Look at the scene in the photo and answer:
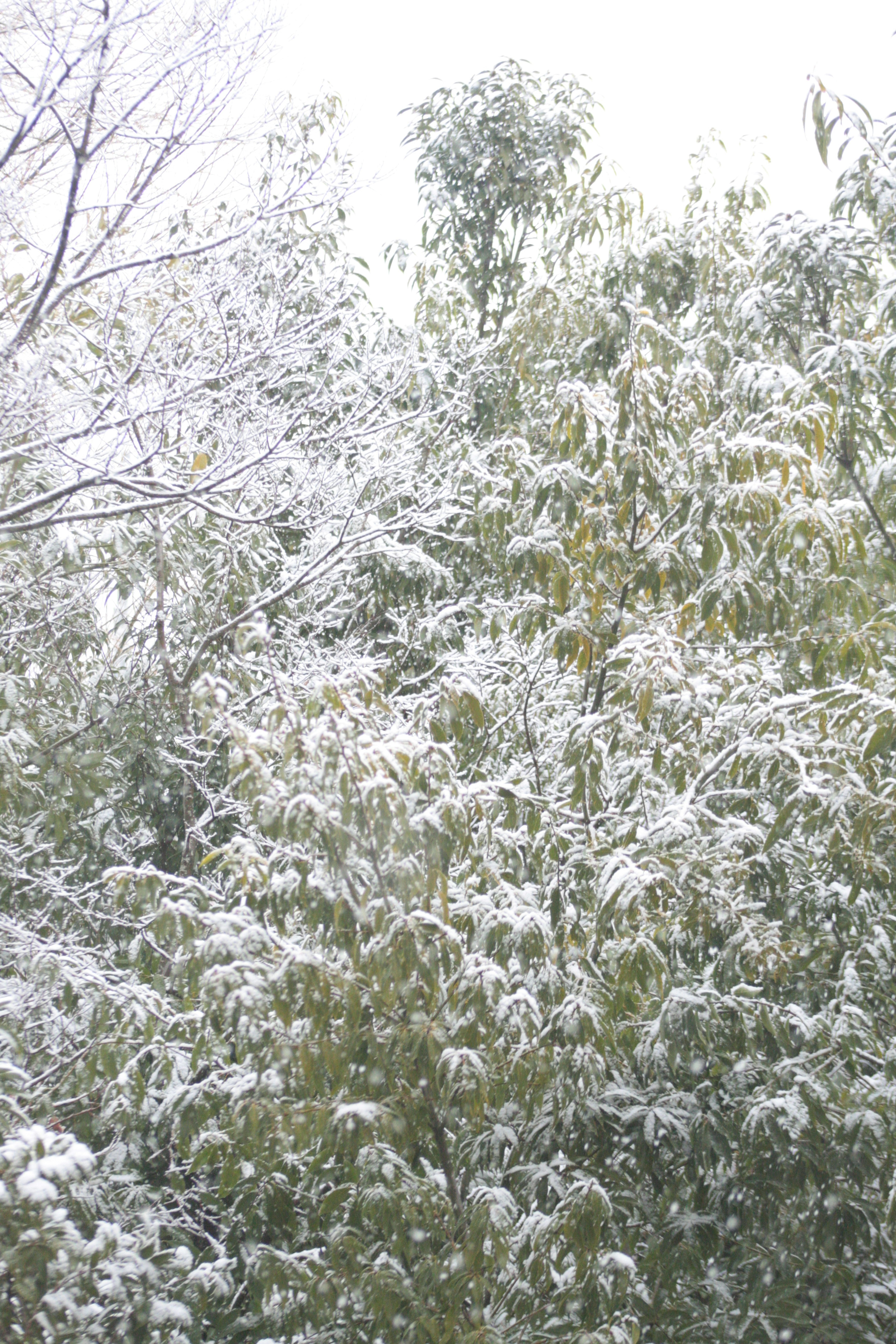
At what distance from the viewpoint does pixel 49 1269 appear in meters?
2.22

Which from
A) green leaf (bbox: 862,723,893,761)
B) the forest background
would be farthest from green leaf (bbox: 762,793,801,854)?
green leaf (bbox: 862,723,893,761)

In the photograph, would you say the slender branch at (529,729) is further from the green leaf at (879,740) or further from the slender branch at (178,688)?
the slender branch at (178,688)

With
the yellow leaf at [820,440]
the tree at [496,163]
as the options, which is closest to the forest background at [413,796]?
the yellow leaf at [820,440]

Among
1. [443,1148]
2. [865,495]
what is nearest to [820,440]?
[865,495]

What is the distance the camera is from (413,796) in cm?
240

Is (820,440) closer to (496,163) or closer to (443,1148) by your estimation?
(443,1148)

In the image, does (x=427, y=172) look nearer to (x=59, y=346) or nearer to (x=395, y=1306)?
(x=59, y=346)

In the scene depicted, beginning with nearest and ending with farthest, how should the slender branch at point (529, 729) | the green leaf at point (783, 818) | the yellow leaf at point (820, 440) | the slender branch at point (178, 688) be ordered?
1. the green leaf at point (783, 818)
2. the yellow leaf at point (820, 440)
3. the slender branch at point (529, 729)
4. the slender branch at point (178, 688)

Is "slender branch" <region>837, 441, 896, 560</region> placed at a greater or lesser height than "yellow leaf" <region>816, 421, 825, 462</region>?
lesser

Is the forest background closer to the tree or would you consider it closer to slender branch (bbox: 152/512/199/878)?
slender branch (bbox: 152/512/199/878)

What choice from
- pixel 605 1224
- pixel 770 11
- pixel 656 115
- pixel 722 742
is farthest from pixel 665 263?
pixel 605 1224

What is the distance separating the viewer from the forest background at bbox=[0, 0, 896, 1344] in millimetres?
2301

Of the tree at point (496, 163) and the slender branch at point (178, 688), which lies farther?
the tree at point (496, 163)

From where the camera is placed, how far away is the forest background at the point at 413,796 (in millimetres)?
2301
